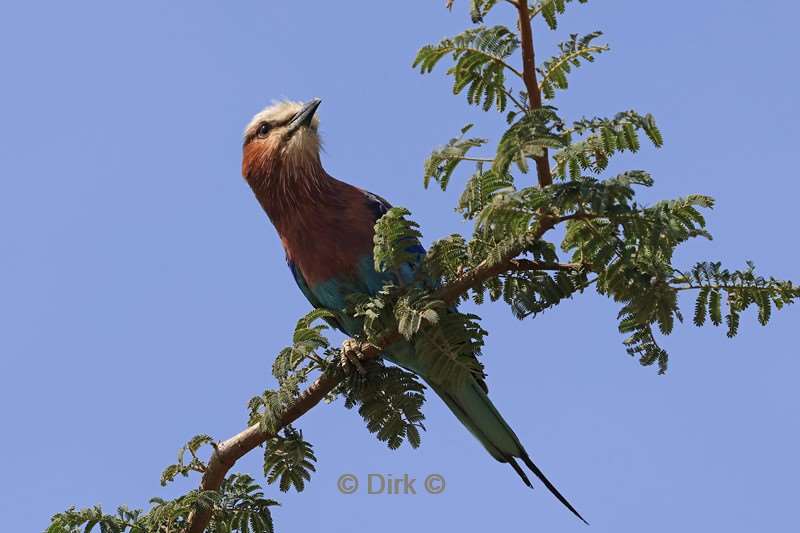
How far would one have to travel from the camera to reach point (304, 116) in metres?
7.21

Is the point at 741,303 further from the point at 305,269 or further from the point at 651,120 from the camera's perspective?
the point at 305,269

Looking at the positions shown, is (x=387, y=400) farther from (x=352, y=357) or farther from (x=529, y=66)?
(x=529, y=66)

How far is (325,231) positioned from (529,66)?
297 cm

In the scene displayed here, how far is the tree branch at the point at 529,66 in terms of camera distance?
142 inches

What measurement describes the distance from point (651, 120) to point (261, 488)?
2.58 metres

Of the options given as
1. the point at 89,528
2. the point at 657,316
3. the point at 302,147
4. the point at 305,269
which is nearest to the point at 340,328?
the point at 305,269

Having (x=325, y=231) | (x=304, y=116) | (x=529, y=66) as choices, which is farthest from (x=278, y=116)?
(x=529, y=66)

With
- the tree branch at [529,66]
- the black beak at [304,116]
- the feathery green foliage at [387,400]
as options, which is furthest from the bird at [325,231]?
the tree branch at [529,66]

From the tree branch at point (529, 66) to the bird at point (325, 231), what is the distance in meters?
2.07

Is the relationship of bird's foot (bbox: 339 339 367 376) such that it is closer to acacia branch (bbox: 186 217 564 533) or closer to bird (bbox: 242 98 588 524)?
acacia branch (bbox: 186 217 564 533)

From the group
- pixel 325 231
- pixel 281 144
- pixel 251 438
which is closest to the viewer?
pixel 251 438

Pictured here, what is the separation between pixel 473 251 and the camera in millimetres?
4188

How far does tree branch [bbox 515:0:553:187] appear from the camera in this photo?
11.9 feet

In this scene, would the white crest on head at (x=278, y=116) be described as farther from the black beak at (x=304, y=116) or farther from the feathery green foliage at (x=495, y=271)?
the feathery green foliage at (x=495, y=271)
